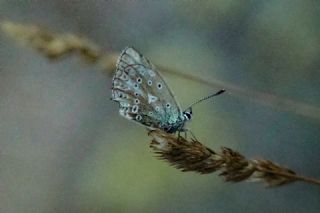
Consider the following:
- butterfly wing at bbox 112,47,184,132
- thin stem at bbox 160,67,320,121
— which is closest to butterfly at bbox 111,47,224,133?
butterfly wing at bbox 112,47,184,132

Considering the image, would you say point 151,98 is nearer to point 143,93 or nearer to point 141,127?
point 143,93

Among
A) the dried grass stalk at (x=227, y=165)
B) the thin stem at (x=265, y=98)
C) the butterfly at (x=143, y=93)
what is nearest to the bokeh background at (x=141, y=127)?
the thin stem at (x=265, y=98)

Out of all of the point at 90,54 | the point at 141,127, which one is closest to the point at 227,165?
the point at 90,54

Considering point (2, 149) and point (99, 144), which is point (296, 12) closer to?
point (99, 144)

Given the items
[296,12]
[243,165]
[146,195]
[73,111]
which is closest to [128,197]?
[146,195]

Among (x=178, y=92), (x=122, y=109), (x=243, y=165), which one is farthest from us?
(x=178, y=92)
